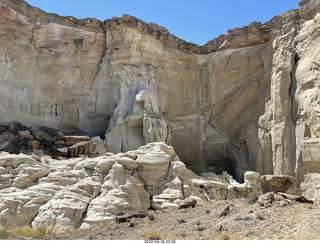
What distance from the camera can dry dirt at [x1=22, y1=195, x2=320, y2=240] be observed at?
7.81 meters

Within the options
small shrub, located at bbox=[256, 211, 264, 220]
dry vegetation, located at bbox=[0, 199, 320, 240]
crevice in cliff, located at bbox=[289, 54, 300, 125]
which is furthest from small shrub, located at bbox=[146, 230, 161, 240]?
crevice in cliff, located at bbox=[289, 54, 300, 125]

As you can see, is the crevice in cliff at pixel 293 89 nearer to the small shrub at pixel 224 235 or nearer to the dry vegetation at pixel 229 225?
the dry vegetation at pixel 229 225

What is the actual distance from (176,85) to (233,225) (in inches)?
841

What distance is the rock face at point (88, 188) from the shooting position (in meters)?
12.7

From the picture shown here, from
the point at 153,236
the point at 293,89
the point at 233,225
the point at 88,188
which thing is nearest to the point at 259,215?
the point at 233,225

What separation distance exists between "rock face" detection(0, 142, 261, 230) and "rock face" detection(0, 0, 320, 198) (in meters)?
7.31

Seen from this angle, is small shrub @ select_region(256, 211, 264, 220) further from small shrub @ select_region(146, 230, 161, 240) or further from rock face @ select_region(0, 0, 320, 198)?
rock face @ select_region(0, 0, 320, 198)

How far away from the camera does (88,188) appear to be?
1416cm

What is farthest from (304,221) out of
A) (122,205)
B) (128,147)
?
(128,147)

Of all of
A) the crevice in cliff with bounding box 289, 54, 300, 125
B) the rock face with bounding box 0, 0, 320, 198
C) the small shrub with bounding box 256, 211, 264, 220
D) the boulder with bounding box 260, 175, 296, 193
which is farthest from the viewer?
the rock face with bounding box 0, 0, 320, 198

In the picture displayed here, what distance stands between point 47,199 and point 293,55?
60.1 ft

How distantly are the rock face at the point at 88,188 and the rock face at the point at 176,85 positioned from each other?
24.0 ft

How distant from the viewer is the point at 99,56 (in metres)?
27.2

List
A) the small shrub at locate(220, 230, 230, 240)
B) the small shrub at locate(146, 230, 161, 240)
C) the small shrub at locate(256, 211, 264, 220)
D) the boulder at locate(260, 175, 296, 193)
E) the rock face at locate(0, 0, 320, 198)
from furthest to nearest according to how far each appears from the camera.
Answer: the rock face at locate(0, 0, 320, 198), the boulder at locate(260, 175, 296, 193), the small shrub at locate(256, 211, 264, 220), the small shrub at locate(146, 230, 161, 240), the small shrub at locate(220, 230, 230, 240)
